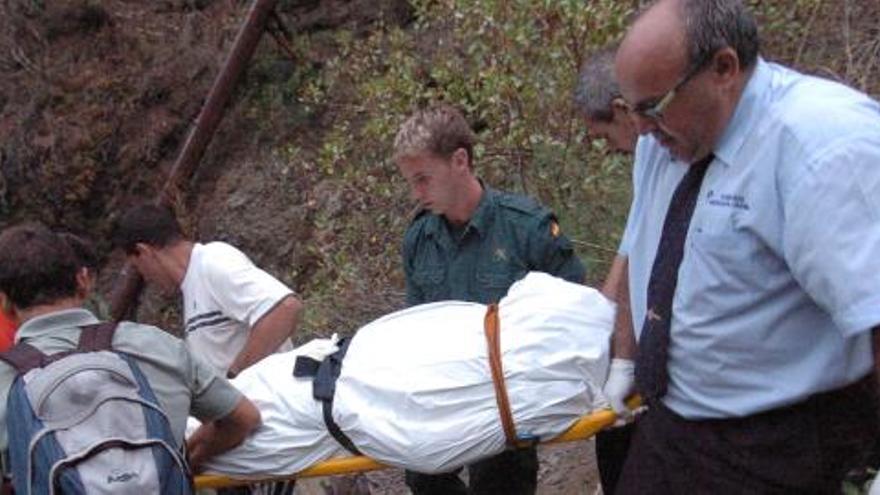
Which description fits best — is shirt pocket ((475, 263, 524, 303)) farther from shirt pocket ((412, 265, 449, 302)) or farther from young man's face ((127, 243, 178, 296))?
young man's face ((127, 243, 178, 296))

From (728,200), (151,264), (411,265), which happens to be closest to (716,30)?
(728,200)

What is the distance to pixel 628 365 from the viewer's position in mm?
3254

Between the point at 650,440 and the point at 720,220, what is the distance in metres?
0.62

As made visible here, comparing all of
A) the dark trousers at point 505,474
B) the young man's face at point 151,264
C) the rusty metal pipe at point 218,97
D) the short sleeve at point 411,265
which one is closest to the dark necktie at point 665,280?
the dark trousers at point 505,474

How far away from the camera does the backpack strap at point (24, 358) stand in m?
3.12

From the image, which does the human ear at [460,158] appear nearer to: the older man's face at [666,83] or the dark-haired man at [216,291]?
the dark-haired man at [216,291]

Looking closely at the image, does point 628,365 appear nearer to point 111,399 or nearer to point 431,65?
point 111,399

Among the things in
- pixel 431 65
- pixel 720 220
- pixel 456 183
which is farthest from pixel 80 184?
pixel 720 220

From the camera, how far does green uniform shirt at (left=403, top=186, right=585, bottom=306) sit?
3.86m

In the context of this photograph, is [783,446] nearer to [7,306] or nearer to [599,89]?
[599,89]

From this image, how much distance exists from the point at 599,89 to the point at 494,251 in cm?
64

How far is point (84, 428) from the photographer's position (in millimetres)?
3072

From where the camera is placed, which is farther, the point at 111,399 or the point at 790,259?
the point at 111,399

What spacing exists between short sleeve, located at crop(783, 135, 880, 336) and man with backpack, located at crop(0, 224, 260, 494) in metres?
1.63
